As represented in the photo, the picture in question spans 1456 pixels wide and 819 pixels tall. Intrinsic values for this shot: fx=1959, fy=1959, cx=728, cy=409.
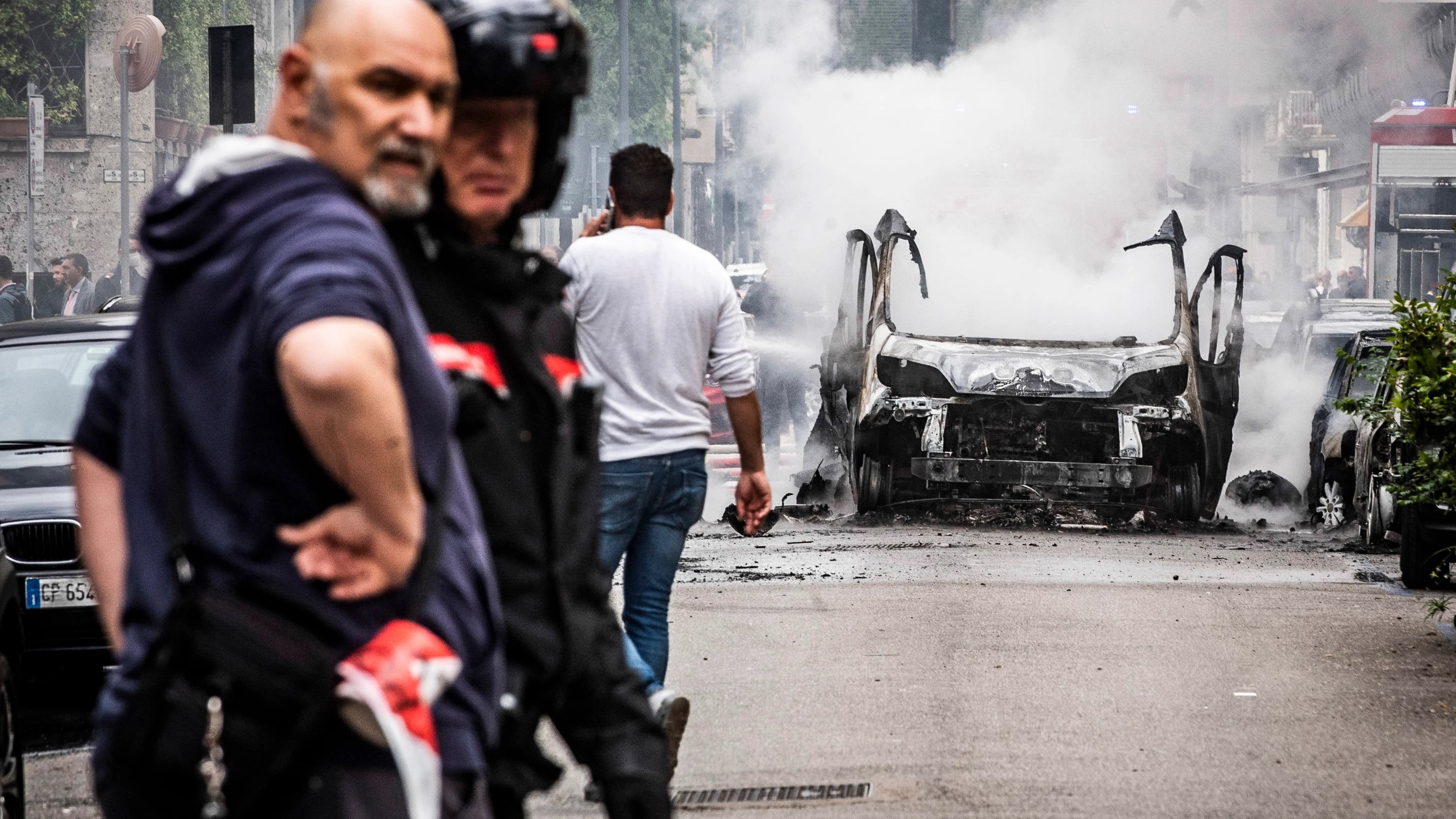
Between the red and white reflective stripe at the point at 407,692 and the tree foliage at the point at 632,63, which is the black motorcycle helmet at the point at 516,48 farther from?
the tree foliage at the point at 632,63

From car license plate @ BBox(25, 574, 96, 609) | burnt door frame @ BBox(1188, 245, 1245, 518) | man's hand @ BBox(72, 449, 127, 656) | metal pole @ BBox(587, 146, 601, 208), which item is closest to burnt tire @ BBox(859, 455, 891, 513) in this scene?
burnt door frame @ BBox(1188, 245, 1245, 518)

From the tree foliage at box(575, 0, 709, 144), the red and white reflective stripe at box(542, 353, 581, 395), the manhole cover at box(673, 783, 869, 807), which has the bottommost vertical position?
the manhole cover at box(673, 783, 869, 807)

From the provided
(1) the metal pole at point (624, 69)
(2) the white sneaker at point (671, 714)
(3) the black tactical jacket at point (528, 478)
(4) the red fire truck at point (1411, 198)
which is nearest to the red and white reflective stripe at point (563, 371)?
(3) the black tactical jacket at point (528, 478)

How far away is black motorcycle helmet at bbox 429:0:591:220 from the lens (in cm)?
233

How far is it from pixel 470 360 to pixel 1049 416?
1130 centimetres

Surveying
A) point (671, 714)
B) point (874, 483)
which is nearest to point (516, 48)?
point (671, 714)

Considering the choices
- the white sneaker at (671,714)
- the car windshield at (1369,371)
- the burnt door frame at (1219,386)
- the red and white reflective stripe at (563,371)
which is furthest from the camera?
the burnt door frame at (1219,386)

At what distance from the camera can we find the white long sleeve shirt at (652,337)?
521cm

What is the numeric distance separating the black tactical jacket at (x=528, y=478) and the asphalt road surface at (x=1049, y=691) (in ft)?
10.1

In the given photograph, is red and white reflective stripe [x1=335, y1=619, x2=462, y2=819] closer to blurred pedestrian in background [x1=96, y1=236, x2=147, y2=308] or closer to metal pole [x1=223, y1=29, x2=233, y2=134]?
metal pole [x1=223, y1=29, x2=233, y2=134]

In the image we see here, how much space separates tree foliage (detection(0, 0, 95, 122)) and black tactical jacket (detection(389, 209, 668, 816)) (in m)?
37.1

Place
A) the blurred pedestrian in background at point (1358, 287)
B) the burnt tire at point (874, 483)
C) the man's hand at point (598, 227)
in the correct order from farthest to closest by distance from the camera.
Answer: the blurred pedestrian in background at point (1358, 287) → the burnt tire at point (874, 483) → the man's hand at point (598, 227)

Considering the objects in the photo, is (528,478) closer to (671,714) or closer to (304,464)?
(304,464)

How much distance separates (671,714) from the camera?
4.80 metres
